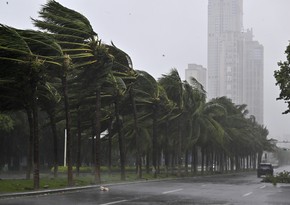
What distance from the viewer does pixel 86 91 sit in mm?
33500

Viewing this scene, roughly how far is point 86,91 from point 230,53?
248 ft

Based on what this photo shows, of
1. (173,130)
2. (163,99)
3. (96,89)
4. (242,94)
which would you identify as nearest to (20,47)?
(96,89)

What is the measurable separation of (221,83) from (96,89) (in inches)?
3085

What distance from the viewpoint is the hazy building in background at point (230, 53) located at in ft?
345

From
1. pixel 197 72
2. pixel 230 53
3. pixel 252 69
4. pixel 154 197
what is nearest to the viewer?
pixel 154 197

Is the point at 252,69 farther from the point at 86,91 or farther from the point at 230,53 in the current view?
the point at 86,91

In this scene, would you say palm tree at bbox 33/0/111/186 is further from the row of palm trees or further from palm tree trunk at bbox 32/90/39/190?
palm tree trunk at bbox 32/90/39/190

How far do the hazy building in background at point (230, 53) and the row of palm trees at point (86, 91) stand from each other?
4299 cm

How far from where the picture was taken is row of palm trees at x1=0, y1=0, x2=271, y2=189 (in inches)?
948

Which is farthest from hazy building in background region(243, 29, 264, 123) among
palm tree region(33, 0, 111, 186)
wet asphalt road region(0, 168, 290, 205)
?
wet asphalt road region(0, 168, 290, 205)

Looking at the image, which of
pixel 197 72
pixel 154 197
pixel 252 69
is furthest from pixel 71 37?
pixel 252 69

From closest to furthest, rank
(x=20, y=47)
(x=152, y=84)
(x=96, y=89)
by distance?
1. (x=20, y=47)
2. (x=96, y=89)
3. (x=152, y=84)

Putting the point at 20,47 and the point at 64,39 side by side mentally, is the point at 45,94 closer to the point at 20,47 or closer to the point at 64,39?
the point at 64,39

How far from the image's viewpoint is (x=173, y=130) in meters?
54.7
